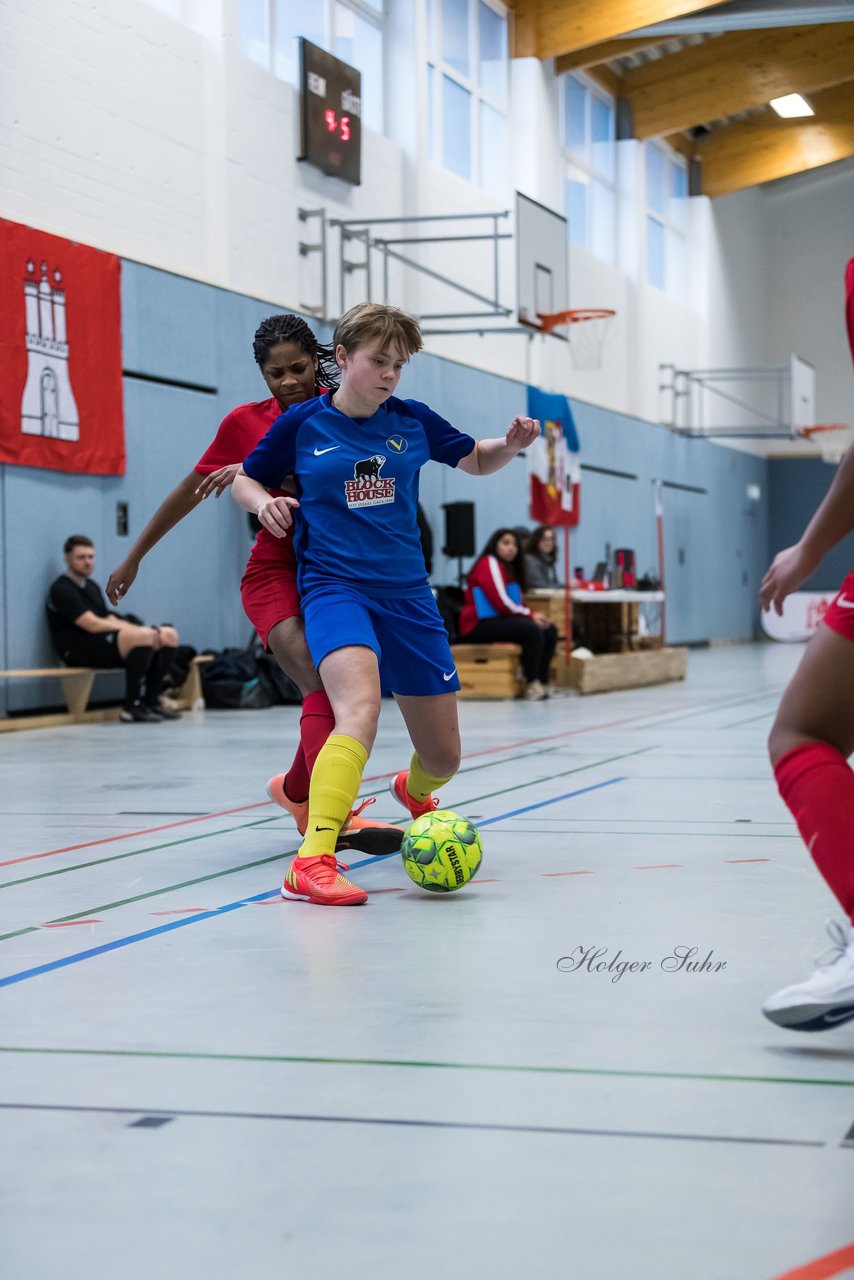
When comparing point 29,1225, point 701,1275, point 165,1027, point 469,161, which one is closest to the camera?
point 701,1275

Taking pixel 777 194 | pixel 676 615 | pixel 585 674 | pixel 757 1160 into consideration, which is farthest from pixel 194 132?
pixel 777 194

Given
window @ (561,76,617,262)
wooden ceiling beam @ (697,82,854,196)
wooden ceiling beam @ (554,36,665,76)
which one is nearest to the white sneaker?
wooden ceiling beam @ (554,36,665,76)

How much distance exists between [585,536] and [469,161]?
5695 millimetres

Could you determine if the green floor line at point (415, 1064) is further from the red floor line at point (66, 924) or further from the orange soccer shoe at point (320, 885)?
the orange soccer shoe at point (320, 885)

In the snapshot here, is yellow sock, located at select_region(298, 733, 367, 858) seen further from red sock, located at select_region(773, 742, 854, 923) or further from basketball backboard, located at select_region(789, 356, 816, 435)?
basketball backboard, located at select_region(789, 356, 816, 435)

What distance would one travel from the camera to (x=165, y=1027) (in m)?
2.73

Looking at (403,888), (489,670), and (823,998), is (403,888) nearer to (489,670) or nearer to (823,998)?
(823,998)

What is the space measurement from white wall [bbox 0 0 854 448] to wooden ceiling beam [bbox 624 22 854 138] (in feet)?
2.46

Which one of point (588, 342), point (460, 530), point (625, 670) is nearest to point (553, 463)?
point (460, 530)

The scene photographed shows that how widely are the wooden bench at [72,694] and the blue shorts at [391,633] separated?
649 centimetres

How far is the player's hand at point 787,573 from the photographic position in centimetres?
250

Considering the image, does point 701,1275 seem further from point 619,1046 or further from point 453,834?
point 453,834

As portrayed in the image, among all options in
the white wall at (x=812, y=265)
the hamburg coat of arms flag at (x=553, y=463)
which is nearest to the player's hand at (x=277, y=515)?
the hamburg coat of arms flag at (x=553, y=463)

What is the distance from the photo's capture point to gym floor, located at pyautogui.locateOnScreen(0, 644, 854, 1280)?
70.8 inches
